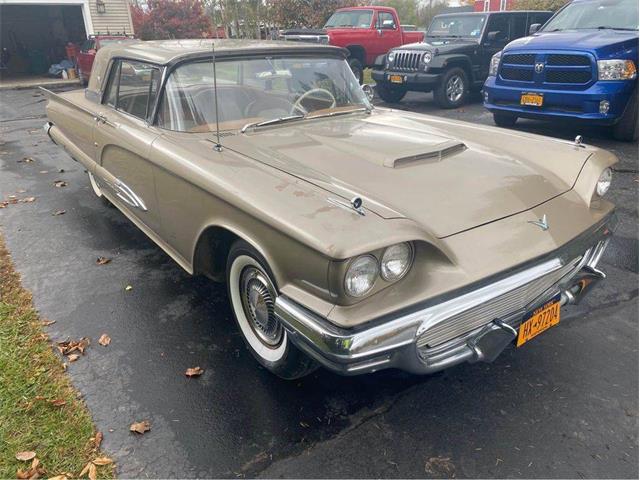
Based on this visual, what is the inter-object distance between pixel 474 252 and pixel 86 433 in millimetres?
1960

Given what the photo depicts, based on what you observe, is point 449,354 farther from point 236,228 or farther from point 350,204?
point 236,228

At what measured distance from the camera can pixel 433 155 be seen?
2879mm

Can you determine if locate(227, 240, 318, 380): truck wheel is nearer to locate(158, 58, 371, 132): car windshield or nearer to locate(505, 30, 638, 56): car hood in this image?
locate(158, 58, 371, 132): car windshield

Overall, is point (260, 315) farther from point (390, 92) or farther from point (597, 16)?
point (390, 92)

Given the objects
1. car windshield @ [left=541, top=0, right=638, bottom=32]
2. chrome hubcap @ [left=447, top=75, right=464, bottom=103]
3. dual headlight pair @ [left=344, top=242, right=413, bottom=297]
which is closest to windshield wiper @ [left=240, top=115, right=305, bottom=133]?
dual headlight pair @ [left=344, top=242, right=413, bottom=297]

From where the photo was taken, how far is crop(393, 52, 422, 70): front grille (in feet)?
32.5

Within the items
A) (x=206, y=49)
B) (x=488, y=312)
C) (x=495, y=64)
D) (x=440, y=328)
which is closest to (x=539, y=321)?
(x=488, y=312)

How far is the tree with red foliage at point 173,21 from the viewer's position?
78.1 feet

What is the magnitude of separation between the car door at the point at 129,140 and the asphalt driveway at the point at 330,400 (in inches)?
25.0

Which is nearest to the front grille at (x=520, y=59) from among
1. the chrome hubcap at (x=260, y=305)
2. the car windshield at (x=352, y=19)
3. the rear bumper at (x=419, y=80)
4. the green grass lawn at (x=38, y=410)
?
the rear bumper at (x=419, y=80)

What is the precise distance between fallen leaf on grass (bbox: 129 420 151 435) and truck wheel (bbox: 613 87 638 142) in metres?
7.20

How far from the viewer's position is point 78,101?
15.5ft

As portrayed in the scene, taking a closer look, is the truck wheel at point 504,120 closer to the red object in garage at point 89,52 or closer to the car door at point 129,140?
the car door at point 129,140

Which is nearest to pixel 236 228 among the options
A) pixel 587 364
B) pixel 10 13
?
pixel 587 364
